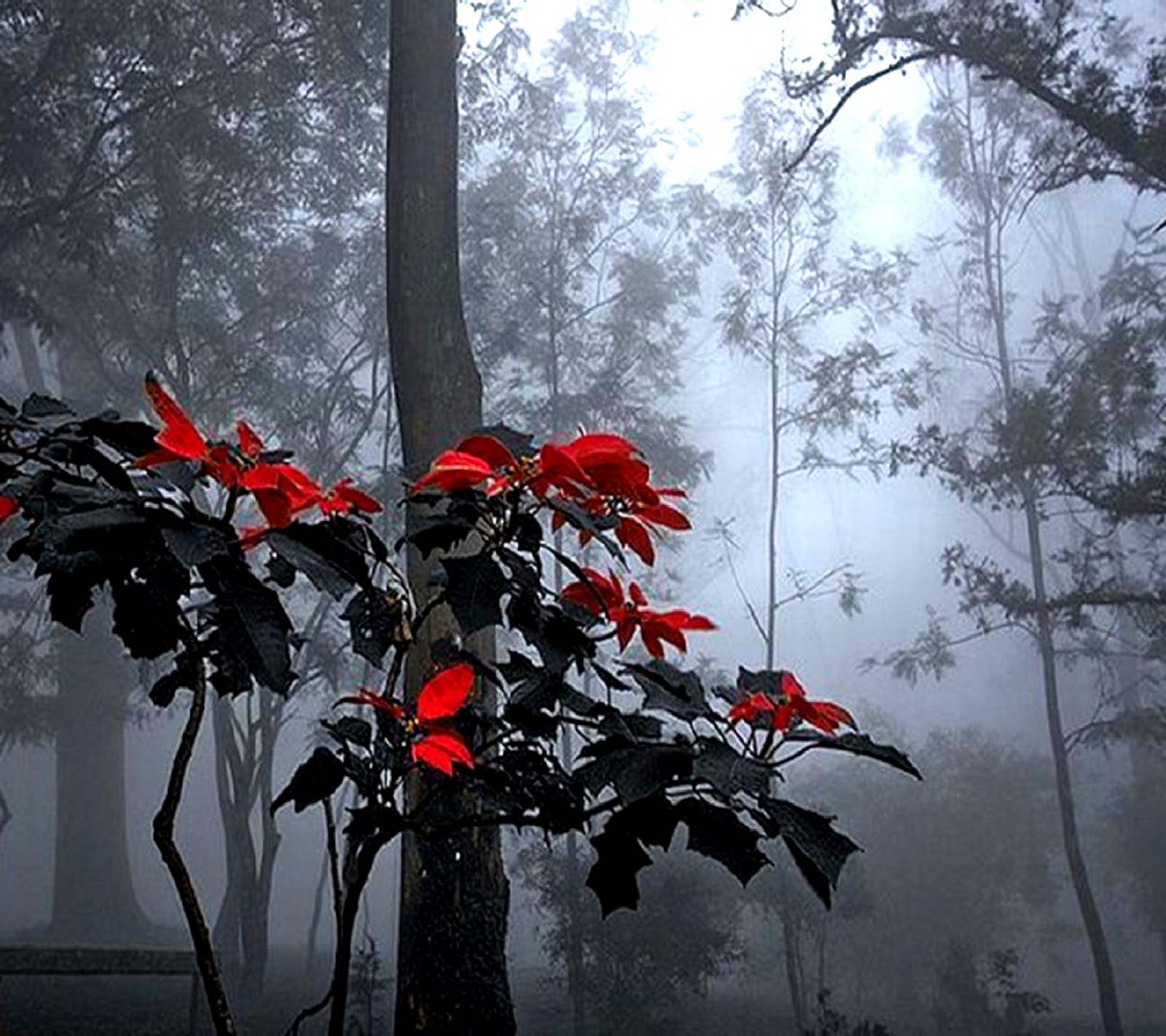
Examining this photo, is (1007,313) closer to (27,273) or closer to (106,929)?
(27,273)

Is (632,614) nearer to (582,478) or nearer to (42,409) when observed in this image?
(582,478)

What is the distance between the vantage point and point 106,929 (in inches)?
440

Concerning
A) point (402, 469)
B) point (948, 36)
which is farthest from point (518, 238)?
point (402, 469)

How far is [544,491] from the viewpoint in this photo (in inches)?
38.3

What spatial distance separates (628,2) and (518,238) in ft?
11.5

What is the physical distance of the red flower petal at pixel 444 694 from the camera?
1.02 metres

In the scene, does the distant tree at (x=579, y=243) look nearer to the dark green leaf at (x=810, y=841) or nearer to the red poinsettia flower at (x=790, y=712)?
the red poinsettia flower at (x=790, y=712)

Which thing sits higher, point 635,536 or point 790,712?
point 635,536

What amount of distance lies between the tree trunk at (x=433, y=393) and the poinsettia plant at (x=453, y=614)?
1121mm

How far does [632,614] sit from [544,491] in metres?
0.20

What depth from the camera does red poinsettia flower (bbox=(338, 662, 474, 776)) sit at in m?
0.97

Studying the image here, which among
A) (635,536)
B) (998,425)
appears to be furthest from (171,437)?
(998,425)

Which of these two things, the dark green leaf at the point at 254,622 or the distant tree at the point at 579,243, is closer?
the dark green leaf at the point at 254,622

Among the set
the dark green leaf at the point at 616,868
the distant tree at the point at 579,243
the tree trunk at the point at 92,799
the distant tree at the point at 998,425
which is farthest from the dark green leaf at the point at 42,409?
the tree trunk at the point at 92,799
